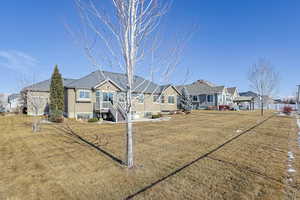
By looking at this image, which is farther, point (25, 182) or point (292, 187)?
point (25, 182)

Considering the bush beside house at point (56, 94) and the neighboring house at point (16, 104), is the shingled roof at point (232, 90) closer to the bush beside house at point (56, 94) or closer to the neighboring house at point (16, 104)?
the bush beside house at point (56, 94)

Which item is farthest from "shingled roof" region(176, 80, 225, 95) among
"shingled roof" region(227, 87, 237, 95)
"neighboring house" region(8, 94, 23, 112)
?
"neighboring house" region(8, 94, 23, 112)

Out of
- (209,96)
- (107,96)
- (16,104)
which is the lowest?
(16,104)

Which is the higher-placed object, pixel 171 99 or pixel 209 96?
pixel 209 96

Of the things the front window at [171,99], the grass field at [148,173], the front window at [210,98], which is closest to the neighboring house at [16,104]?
the front window at [171,99]

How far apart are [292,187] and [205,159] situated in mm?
2395

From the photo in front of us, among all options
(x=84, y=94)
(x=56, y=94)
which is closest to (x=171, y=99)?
(x=84, y=94)

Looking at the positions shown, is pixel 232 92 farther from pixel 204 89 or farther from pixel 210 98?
pixel 210 98

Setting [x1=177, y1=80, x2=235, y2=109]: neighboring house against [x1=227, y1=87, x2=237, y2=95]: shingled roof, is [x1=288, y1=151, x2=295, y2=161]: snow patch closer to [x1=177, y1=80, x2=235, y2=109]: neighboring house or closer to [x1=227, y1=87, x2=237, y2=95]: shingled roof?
[x1=177, y1=80, x2=235, y2=109]: neighboring house

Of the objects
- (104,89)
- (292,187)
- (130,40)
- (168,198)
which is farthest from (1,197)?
(104,89)

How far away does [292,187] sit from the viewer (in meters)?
3.76

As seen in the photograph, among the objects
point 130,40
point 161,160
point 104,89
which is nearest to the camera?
point 130,40

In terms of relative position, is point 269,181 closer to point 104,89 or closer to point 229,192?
point 229,192

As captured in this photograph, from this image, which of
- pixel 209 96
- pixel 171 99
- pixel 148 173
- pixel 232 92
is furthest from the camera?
pixel 232 92
